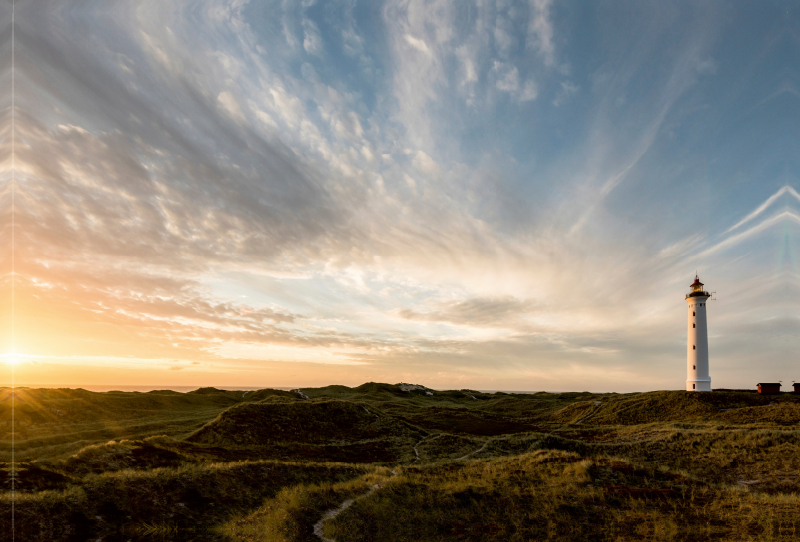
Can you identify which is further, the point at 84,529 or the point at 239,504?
the point at 239,504

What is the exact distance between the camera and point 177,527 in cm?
1681

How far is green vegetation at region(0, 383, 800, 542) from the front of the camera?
15586mm

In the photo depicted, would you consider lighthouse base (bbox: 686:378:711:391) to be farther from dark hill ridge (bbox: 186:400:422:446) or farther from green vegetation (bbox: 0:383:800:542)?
dark hill ridge (bbox: 186:400:422:446)

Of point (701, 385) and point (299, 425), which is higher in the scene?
point (701, 385)

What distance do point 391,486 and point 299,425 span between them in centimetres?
2784

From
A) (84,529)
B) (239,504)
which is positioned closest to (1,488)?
(84,529)

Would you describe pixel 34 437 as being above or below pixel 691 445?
below

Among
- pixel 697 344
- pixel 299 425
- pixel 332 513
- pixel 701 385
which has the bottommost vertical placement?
pixel 299 425

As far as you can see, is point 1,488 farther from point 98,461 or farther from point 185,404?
point 185,404

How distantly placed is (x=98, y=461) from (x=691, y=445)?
41664 millimetres

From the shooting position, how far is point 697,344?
66.1 meters

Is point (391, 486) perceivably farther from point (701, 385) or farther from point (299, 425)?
point (701, 385)

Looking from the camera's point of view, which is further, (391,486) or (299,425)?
(299,425)

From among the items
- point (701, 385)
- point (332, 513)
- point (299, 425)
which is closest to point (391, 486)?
point (332, 513)
